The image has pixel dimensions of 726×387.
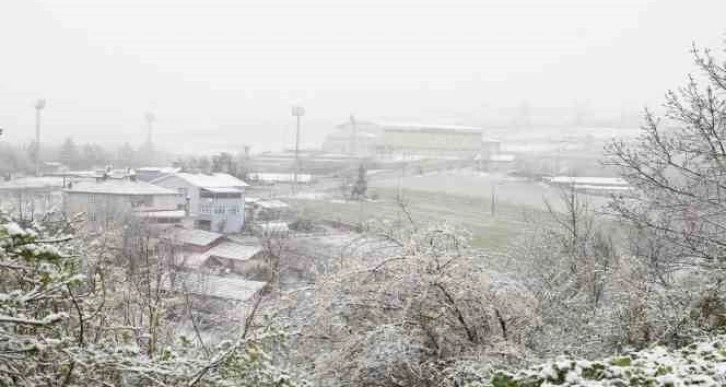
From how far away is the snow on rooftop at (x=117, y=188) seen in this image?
1088 inches

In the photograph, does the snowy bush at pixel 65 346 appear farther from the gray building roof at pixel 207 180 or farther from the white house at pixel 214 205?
the gray building roof at pixel 207 180

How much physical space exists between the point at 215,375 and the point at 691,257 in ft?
23.6

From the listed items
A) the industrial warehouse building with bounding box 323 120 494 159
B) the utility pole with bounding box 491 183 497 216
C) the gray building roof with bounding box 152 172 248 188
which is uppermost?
the industrial warehouse building with bounding box 323 120 494 159

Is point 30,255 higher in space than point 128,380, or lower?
higher

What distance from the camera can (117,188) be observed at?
28.3 m

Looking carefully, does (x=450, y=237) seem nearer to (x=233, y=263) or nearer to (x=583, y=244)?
(x=583, y=244)

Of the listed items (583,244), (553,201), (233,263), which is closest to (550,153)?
(553,201)

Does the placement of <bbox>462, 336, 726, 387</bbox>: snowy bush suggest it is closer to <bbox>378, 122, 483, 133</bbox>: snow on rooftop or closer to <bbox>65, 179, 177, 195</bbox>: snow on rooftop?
<bbox>65, 179, 177, 195</bbox>: snow on rooftop

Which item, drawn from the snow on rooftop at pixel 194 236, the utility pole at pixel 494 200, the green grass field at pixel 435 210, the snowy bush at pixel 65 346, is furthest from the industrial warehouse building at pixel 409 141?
the snowy bush at pixel 65 346

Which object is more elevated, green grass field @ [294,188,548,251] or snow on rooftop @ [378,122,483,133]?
snow on rooftop @ [378,122,483,133]

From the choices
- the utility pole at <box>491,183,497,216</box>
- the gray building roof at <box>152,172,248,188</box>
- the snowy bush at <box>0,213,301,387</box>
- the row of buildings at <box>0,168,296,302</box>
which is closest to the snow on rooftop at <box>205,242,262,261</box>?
the row of buildings at <box>0,168,296,302</box>

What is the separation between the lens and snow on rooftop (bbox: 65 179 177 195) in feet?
90.6

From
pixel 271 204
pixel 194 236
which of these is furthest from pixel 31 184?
pixel 271 204

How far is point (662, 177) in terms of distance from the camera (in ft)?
29.1
